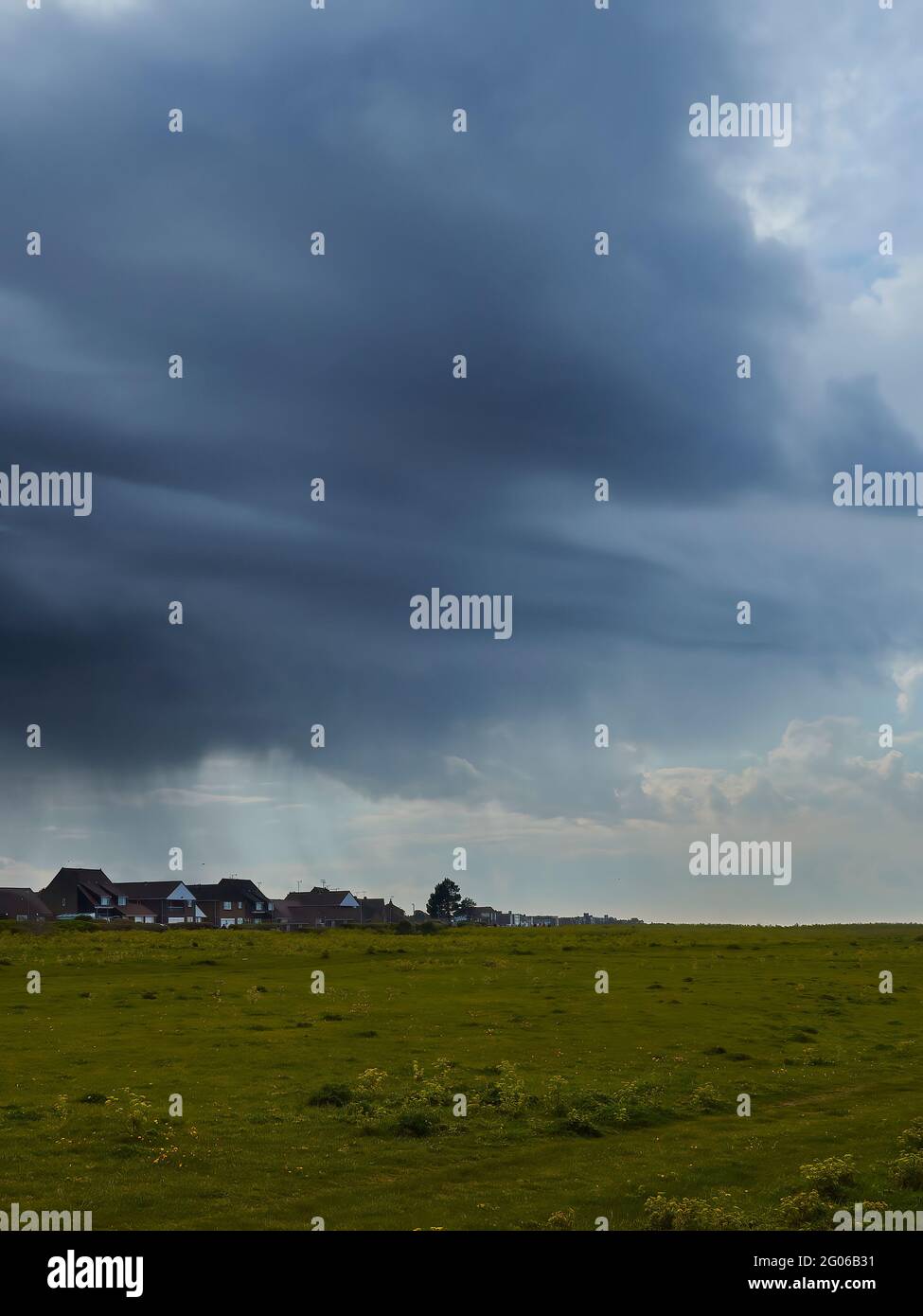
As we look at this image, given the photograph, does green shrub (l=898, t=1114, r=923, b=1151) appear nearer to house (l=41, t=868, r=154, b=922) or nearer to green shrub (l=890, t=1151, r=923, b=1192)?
green shrub (l=890, t=1151, r=923, b=1192)

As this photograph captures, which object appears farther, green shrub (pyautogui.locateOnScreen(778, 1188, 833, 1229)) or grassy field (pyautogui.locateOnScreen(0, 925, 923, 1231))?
grassy field (pyautogui.locateOnScreen(0, 925, 923, 1231))

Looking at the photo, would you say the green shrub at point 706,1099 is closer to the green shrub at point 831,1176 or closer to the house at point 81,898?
the green shrub at point 831,1176

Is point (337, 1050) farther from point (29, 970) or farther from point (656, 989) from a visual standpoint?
point (29, 970)

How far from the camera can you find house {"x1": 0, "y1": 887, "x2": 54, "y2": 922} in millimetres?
177875

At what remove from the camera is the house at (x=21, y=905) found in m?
178

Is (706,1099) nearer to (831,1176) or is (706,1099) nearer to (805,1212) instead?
(831,1176)

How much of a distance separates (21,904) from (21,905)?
405mm

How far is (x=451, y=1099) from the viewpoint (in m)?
32.2

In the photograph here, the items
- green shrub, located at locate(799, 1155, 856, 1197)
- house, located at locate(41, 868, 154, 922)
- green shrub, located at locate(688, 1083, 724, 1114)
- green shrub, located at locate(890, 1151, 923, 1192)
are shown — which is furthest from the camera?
house, located at locate(41, 868, 154, 922)

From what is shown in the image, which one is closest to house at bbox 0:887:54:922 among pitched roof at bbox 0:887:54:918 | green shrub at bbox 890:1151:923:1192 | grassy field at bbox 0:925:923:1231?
pitched roof at bbox 0:887:54:918

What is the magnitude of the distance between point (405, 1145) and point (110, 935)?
83416 mm

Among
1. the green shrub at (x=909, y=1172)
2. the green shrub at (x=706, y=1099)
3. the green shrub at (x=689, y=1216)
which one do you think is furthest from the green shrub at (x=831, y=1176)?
the green shrub at (x=706, y=1099)

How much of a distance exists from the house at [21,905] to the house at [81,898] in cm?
379

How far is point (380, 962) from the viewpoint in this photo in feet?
269
